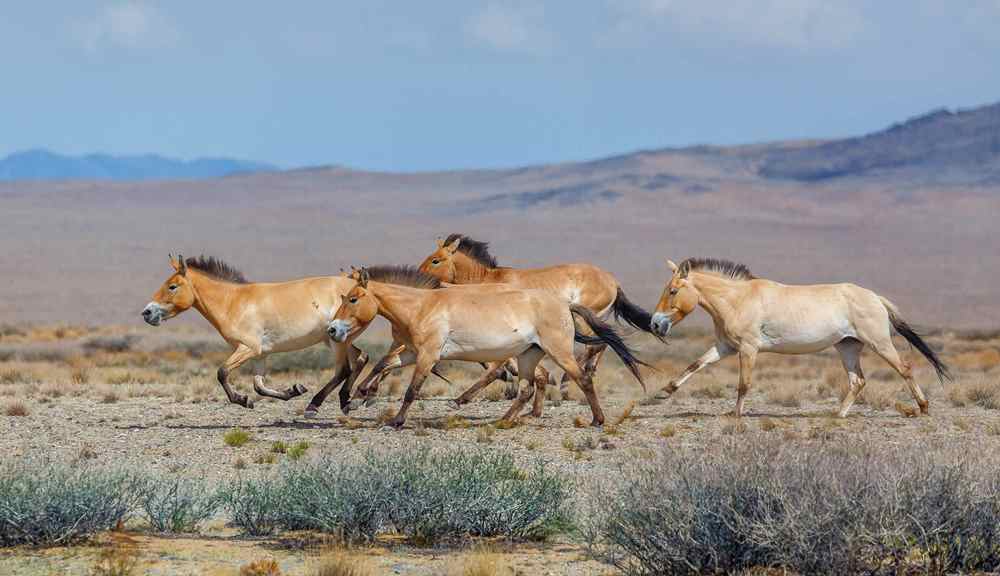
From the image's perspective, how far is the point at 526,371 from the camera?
16125 mm

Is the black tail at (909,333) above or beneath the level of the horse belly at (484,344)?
beneath

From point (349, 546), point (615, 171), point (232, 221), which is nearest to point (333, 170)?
point (615, 171)

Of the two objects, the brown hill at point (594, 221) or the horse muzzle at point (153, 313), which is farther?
the brown hill at point (594, 221)

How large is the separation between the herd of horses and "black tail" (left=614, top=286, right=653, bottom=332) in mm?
1269

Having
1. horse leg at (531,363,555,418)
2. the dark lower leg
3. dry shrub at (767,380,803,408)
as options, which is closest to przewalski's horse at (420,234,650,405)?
horse leg at (531,363,555,418)

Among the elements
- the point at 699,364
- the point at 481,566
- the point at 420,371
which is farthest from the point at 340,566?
the point at 699,364

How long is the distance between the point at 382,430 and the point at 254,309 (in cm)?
211

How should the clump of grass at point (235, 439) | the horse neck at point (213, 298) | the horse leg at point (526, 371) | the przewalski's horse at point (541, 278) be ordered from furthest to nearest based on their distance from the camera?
the przewalski's horse at point (541, 278) → the horse neck at point (213, 298) → the horse leg at point (526, 371) → the clump of grass at point (235, 439)

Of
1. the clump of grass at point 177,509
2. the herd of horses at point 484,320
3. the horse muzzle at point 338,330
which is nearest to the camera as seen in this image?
the clump of grass at point 177,509

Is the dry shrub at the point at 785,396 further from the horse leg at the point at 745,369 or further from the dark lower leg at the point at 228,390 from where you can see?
the dark lower leg at the point at 228,390

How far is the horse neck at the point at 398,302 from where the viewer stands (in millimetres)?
15383

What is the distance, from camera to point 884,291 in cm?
7381

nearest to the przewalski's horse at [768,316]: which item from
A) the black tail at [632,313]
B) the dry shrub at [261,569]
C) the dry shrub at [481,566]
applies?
the black tail at [632,313]

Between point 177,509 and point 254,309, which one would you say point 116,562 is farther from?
point 254,309
